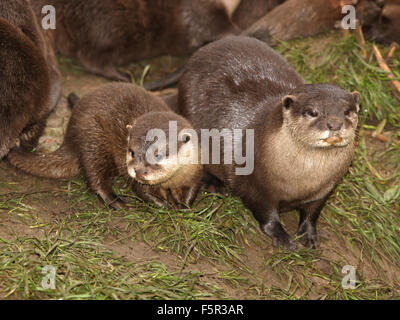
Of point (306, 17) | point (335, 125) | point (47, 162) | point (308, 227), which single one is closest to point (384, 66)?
point (306, 17)

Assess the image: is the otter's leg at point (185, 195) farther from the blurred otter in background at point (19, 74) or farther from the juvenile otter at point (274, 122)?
the blurred otter in background at point (19, 74)

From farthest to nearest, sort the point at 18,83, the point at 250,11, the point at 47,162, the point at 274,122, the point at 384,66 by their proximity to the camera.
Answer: the point at 250,11
the point at 384,66
the point at 47,162
the point at 18,83
the point at 274,122

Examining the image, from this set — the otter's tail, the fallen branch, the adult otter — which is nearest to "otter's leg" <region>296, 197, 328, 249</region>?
the otter's tail

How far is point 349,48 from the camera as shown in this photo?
14.0ft

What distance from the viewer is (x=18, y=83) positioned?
116 inches

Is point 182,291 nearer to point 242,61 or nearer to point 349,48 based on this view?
point 242,61

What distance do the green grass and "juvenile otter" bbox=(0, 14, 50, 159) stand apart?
14.4 inches

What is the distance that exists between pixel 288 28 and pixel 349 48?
0.47 m

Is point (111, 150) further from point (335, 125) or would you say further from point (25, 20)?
point (335, 125)

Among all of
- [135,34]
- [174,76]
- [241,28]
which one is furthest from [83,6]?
[241,28]

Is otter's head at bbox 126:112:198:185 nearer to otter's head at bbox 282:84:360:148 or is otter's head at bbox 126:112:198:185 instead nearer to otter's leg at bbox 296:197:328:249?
otter's head at bbox 282:84:360:148

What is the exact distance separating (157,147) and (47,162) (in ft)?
2.41

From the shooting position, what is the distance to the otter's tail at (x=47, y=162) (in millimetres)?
3223

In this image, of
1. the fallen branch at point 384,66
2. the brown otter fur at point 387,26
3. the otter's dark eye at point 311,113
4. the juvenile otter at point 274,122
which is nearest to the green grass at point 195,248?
the juvenile otter at point 274,122
